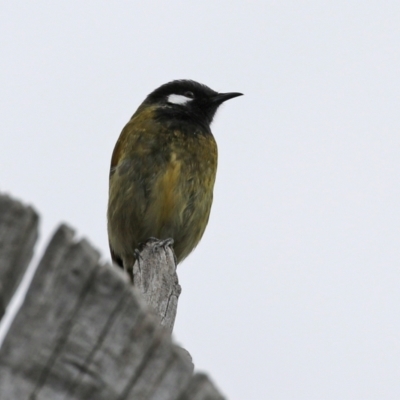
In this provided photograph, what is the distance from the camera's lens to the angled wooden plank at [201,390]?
1.55 meters

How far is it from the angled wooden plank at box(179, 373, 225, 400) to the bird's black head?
237 inches

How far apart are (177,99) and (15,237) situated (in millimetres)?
6324

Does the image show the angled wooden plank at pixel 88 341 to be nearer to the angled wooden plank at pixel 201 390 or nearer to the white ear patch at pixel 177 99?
the angled wooden plank at pixel 201 390

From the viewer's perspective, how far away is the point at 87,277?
1.58m

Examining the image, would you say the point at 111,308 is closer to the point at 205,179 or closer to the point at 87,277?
the point at 87,277

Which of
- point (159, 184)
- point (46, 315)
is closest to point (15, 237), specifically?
point (46, 315)

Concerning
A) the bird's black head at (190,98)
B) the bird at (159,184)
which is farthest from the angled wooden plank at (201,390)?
the bird's black head at (190,98)

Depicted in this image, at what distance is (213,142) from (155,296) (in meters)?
3.18

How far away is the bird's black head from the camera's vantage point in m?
7.65

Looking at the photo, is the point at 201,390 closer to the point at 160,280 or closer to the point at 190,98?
the point at 160,280

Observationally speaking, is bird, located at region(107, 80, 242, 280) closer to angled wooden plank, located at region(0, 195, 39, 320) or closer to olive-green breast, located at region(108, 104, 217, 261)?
olive-green breast, located at region(108, 104, 217, 261)

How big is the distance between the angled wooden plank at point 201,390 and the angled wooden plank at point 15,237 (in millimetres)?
401

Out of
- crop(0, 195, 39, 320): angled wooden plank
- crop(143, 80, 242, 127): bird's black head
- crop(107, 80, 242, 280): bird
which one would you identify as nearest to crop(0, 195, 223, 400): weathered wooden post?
crop(0, 195, 39, 320): angled wooden plank

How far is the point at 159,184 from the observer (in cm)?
656
